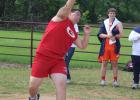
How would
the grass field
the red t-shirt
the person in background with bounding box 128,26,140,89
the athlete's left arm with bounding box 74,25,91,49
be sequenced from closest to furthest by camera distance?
the red t-shirt
the athlete's left arm with bounding box 74,25,91,49
the grass field
the person in background with bounding box 128,26,140,89

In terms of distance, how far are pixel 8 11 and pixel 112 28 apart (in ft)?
114

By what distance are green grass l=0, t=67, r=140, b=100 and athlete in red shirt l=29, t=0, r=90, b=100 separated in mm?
2825

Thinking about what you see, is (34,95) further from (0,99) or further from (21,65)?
(21,65)

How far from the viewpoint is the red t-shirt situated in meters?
7.27

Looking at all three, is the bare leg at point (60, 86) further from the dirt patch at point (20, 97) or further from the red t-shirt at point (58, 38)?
the dirt patch at point (20, 97)

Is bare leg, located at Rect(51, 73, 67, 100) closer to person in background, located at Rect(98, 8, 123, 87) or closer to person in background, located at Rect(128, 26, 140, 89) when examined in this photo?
person in background, located at Rect(128, 26, 140, 89)

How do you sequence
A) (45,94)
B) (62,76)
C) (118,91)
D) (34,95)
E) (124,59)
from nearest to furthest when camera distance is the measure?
Result: (62,76)
(34,95)
(45,94)
(118,91)
(124,59)

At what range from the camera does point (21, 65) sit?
1633 cm

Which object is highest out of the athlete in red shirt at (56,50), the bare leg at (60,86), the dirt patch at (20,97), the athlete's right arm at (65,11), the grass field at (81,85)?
the athlete's right arm at (65,11)

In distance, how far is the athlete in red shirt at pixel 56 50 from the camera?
23.7ft

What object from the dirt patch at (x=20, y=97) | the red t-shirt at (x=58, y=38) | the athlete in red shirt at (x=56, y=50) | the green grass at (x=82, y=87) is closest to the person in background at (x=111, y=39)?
the green grass at (x=82, y=87)

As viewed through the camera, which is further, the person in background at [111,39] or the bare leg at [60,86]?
the person in background at [111,39]

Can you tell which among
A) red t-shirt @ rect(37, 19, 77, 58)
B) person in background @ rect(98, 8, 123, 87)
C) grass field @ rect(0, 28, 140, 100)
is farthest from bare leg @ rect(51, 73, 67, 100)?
person in background @ rect(98, 8, 123, 87)

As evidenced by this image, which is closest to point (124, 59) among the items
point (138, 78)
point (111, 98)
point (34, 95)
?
point (138, 78)
